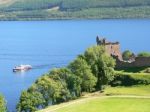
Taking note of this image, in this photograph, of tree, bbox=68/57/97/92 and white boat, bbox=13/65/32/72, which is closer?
tree, bbox=68/57/97/92

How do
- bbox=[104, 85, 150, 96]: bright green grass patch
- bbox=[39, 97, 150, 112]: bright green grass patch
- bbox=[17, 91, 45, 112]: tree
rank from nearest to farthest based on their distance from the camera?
bbox=[39, 97, 150, 112]: bright green grass patch
bbox=[17, 91, 45, 112]: tree
bbox=[104, 85, 150, 96]: bright green grass patch

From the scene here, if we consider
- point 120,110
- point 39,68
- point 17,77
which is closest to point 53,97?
point 120,110

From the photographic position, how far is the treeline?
263 ft

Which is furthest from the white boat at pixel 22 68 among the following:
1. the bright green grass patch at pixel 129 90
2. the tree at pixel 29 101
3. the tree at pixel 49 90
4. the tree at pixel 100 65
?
the tree at pixel 29 101

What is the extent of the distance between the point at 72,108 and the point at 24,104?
10493 millimetres

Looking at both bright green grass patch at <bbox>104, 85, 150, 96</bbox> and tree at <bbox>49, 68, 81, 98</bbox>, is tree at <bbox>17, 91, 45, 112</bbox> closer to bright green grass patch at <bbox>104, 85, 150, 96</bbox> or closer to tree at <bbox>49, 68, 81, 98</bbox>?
tree at <bbox>49, 68, 81, 98</bbox>

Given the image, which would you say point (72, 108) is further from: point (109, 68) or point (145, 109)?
point (109, 68)

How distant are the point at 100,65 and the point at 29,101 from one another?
56.5ft

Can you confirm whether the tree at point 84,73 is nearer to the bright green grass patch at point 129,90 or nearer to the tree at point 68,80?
the tree at point 68,80

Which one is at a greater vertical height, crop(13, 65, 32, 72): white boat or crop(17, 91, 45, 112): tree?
crop(17, 91, 45, 112): tree

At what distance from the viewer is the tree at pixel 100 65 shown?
89750 millimetres

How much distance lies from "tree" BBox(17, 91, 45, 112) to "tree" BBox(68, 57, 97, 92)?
966 cm

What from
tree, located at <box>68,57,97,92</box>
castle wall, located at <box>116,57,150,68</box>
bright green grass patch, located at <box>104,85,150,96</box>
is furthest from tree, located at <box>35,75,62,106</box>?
castle wall, located at <box>116,57,150,68</box>

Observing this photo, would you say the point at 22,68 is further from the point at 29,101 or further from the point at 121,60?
the point at 29,101
